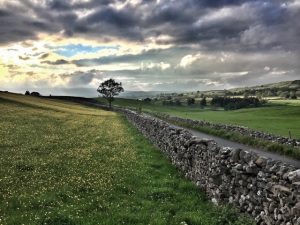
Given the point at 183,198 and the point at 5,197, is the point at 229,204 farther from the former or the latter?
the point at 5,197

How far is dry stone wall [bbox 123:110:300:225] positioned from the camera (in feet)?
34.5

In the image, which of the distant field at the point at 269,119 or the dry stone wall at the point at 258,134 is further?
the distant field at the point at 269,119

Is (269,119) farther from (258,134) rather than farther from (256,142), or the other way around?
(256,142)

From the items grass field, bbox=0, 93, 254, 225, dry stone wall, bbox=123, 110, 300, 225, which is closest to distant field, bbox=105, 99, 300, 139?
grass field, bbox=0, 93, 254, 225

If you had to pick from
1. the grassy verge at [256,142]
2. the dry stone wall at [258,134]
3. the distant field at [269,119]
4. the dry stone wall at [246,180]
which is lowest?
the distant field at [269,119]

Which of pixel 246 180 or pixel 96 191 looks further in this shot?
pixel 96 191

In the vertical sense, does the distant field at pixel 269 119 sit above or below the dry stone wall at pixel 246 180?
below

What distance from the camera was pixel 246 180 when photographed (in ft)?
43.7

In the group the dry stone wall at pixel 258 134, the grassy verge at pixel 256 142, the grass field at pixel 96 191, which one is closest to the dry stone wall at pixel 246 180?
the grass field at pixel 96 191

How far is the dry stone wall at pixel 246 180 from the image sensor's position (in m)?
10.5

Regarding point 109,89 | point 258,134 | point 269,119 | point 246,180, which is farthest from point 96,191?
point 109,89

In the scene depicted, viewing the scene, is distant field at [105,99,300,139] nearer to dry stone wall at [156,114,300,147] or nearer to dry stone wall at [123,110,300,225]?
dry stone wall at [156,114,300,147]

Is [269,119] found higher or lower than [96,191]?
lower

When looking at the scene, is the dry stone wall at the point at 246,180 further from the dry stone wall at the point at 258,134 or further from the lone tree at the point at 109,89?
the lone tree at the point at 109,89
